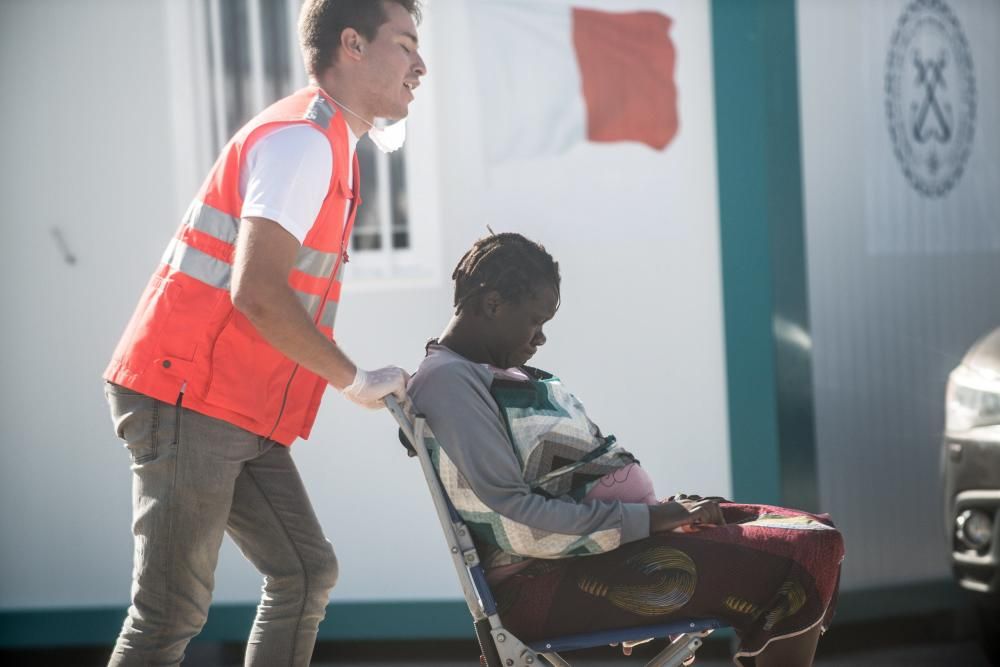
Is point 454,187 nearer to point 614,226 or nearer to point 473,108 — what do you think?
point 473,108

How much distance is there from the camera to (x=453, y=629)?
18.2ft

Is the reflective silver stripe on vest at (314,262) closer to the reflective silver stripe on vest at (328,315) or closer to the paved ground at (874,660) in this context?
the reflective silver stripe on vest at (328,315)

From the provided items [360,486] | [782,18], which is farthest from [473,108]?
[360,486]

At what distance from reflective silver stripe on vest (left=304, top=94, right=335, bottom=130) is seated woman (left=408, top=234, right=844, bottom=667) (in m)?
0.53

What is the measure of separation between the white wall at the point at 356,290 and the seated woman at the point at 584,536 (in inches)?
95.7

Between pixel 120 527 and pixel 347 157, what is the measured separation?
3206 millimetres

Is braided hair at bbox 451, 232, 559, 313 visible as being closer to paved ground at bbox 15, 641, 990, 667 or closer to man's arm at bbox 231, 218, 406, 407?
man's arm at bbox 231, 218, 406, 407

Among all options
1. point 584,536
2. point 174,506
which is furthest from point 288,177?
point 584,536

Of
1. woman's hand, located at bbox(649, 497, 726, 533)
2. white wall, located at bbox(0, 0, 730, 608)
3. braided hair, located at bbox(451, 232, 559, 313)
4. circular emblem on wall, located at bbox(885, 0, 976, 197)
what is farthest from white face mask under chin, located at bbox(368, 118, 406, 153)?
circular emblem on wall, located at bbox(885, 0, 976, 197)

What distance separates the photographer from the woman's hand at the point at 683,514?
9.56ft

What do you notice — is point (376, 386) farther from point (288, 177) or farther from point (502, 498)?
point (288, 177)

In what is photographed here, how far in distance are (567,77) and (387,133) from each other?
2.21 metres

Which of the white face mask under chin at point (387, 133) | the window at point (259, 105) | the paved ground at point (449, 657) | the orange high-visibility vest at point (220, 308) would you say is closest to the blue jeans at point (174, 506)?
the orange high-visibility vest at point (220, 308)

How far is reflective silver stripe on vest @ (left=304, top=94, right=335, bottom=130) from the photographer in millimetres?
3020
